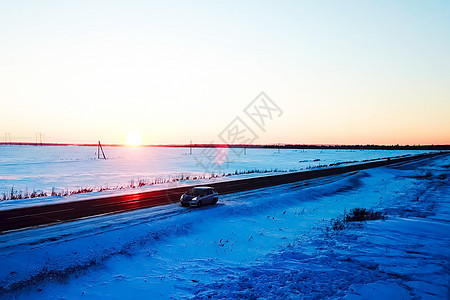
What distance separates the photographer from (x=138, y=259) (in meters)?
12.8

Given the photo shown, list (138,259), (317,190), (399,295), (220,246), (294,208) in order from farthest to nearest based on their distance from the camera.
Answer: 1. (317,190)
2. (294,208)
3. (220,246)
4. (138,259)
5. (399,295)

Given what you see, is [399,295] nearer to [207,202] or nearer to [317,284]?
[317,284]

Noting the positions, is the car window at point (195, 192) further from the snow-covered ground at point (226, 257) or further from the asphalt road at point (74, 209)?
the asphalt road at point (74, 209)

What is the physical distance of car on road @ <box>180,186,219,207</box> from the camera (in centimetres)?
2214

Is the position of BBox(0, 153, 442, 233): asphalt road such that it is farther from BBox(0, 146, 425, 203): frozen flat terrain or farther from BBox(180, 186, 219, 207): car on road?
BBox(0, 146, 425, 203): frozen flat terrain

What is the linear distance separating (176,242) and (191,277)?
396 cm

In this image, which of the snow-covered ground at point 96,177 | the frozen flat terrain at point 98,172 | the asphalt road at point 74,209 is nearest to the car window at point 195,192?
the asphalt road at point 74,209

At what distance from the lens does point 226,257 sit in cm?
1356

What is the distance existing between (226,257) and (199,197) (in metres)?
9.08

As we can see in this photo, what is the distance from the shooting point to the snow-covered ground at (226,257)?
988 cm

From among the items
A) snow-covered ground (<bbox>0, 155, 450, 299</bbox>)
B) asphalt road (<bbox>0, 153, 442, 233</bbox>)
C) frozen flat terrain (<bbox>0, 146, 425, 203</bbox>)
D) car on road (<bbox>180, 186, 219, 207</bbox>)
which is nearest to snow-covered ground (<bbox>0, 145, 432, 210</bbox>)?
frozen flat terrain (<bbox>0, 146, 425, 203</bbox>)

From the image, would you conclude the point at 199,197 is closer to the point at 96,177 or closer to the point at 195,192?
the point at 195,192

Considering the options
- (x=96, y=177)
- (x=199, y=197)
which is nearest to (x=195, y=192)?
(x=199, y=197)

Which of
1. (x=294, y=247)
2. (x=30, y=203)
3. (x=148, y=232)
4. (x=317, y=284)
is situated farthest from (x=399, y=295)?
(x=30, y=203)
